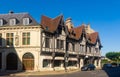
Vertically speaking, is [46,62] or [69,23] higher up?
[69,23]

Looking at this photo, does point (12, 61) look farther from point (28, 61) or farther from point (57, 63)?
point (57, 63)

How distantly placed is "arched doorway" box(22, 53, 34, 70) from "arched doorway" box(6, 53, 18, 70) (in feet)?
4.69

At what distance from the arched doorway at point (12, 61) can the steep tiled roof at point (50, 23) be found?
7.42 metres

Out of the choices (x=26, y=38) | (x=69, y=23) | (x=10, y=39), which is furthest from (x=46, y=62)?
(x=69, y=23)

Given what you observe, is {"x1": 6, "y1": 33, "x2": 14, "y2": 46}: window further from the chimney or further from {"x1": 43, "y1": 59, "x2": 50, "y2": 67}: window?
the chimney

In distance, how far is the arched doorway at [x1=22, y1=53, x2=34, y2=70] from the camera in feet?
132

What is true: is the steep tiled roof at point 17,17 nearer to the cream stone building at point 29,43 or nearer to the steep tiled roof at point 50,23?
the cream stone building at point 29,43

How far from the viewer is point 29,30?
40.1 meters

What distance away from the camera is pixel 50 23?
44.8 metres

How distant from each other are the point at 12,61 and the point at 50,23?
1040 cm

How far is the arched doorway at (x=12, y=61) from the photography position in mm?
40312

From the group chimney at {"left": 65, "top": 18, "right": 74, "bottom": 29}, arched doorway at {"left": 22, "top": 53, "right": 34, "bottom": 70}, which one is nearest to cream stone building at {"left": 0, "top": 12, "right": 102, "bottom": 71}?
arched doorway at {"left": 22, "top": 53, "right": 34, "bottom": 70}

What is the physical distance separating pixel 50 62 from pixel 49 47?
9.36ft

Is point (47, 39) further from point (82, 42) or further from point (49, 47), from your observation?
point (82, 42)
